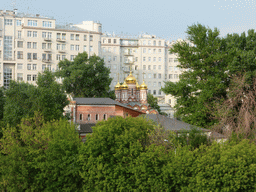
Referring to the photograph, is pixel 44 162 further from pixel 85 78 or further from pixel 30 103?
pixel 85 78

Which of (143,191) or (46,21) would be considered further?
(46,21)

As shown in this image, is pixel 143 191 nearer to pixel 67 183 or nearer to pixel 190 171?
pixel 190 171

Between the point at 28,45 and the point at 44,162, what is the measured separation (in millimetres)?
60680

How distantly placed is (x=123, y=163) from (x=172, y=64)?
89.8 metres

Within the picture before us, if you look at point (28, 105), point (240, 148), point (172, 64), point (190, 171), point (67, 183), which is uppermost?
point (172, 64)

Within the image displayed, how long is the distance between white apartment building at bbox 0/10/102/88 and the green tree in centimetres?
5503

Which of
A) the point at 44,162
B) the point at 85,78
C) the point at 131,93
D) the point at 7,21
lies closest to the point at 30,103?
the point at 44,162

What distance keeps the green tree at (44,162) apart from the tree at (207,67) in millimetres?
17034

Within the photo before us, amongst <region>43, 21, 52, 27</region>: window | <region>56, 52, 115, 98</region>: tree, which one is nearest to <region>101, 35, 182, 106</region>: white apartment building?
<region>43, 21, 52, 27</region>: window

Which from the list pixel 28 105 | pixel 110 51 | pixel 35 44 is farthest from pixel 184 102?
pixel 110 51

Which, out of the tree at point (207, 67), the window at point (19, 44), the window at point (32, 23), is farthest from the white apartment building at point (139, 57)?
the tree at point (207, 67)

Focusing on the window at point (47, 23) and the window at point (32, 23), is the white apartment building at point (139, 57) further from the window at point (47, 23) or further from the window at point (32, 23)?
the window at point (32, 23)

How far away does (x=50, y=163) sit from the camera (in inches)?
1248

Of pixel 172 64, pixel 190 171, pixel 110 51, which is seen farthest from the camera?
pixel 172 64
